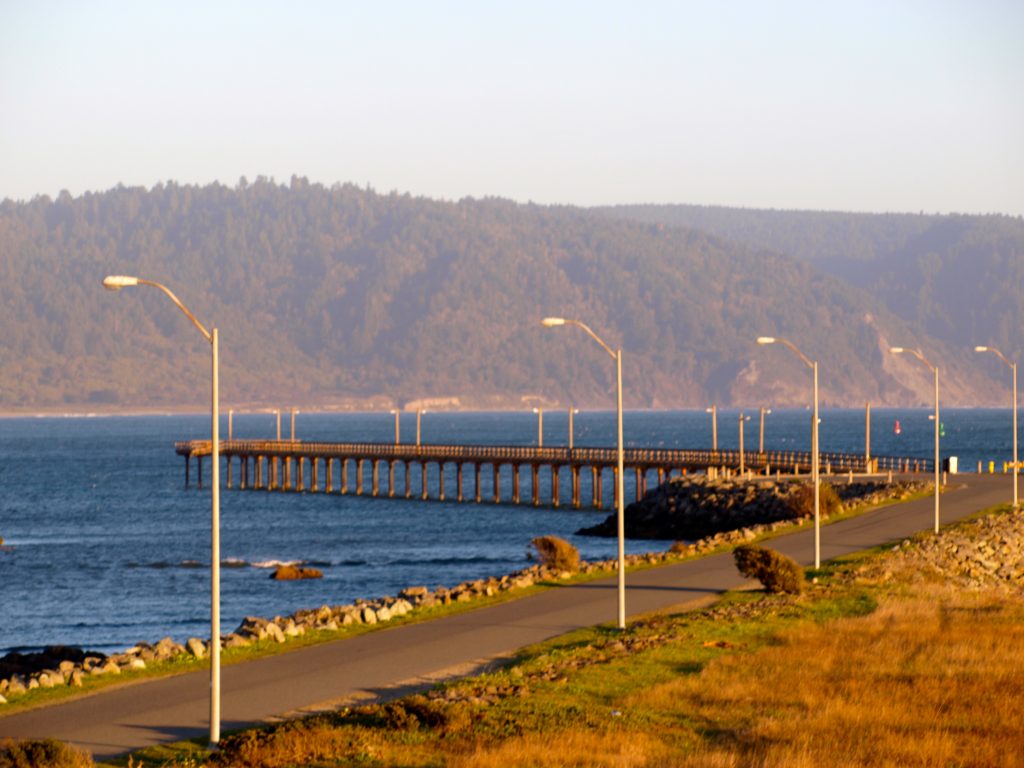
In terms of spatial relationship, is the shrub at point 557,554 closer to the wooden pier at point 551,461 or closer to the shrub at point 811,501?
the shrub at point 811,501

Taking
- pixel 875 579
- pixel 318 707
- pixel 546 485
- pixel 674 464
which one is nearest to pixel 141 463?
pixel 546 485

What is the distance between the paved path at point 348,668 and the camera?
2414cm

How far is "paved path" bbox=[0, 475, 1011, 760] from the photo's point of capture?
24144mm

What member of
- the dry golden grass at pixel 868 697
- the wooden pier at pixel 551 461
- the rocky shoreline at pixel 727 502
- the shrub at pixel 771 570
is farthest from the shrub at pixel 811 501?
the dry golden grass at pixel 868 697

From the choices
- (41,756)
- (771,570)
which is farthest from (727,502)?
(41,756)

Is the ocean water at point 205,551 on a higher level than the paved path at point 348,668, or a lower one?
lower

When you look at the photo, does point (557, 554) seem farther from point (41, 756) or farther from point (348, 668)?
point (41, 756)

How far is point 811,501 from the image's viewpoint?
67.4m

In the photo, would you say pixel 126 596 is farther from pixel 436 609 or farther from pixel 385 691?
pixel 385 691

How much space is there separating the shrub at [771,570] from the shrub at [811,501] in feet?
69.1

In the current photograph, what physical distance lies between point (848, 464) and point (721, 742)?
6526cm

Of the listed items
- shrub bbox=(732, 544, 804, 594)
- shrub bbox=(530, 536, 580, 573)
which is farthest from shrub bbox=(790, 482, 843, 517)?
shrub bbox=(732, 544, 804, 594)

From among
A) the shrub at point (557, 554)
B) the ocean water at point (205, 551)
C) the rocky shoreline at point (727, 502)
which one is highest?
the shrub at point (557, 554)

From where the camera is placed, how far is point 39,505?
398 feet
